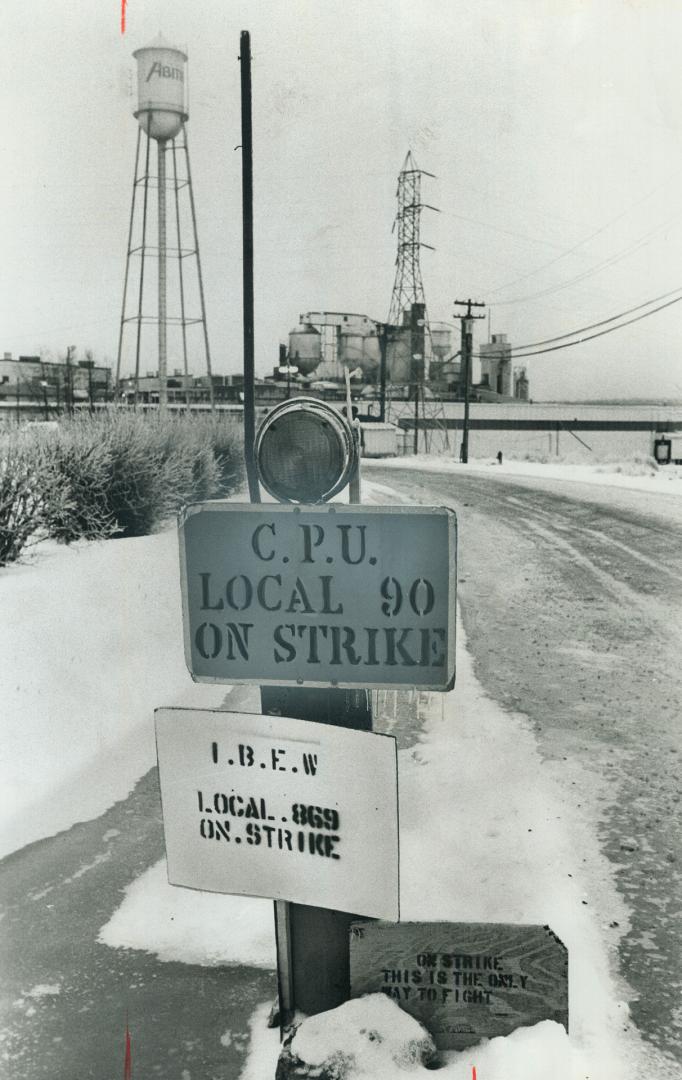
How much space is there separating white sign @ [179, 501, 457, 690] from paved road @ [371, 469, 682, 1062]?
1.54 meters

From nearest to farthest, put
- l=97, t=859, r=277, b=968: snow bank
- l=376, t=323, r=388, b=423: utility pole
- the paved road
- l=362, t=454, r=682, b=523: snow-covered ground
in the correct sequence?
l=97, t=859, r=277, b=968: snow bank → the paved road → l=362, t=454, r=682, b=523: snow-covered ground → l=376, t=323, r=388, b=423: utility pole

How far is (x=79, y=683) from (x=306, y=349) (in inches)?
960

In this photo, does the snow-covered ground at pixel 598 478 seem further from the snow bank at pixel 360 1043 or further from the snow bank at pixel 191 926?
the snow bank at pixel 360 1043

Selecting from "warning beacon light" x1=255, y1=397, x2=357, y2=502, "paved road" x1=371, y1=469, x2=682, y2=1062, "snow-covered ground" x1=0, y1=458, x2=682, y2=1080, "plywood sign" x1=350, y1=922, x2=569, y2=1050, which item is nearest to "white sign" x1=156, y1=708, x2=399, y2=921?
"plywood sign" x1=350, y1=922, x2=569, y2=1050

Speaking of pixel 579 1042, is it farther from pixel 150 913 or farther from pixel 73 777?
pixel 73 777

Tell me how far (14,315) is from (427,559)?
252cm

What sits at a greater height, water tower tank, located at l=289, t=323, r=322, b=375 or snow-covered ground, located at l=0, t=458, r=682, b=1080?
water tower tank, located at l=289, t=323, r=322, b=375

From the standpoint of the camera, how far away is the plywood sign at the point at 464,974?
238cm

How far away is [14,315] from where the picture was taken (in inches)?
148

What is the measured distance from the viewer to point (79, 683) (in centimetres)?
566

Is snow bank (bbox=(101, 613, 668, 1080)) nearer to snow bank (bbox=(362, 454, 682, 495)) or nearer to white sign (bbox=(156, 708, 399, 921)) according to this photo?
white sign (bbox=(156, 708, 399, 921))

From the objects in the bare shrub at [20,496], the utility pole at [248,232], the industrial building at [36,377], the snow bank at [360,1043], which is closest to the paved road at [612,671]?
the snow bank at [360,1043]

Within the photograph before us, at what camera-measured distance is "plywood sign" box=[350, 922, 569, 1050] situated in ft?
7.81

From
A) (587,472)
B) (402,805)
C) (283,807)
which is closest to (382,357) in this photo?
(587,472)
